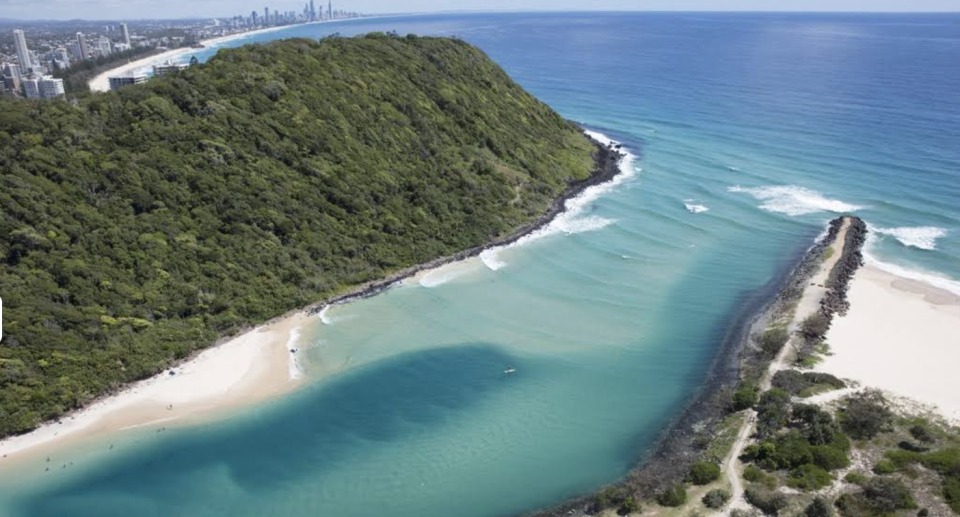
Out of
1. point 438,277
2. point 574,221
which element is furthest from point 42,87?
point 574,221

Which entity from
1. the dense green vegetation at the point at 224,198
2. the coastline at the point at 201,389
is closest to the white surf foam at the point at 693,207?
the dense green vegetation at the point at 224,198

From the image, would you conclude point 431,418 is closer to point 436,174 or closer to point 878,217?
point 436,174

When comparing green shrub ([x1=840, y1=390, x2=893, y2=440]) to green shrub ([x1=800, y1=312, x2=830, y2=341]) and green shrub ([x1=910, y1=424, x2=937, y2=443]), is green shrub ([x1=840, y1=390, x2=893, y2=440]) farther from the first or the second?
green shrub ([x1=800, y1=312, x2=830, y2=341])

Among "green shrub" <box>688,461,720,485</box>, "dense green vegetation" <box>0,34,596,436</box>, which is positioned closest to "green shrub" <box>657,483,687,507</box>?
"green shrub" <box>688,461,720,485</box>

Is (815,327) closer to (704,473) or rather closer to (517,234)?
(704,473)

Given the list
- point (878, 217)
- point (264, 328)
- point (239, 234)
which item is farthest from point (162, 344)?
point (878, 217)
